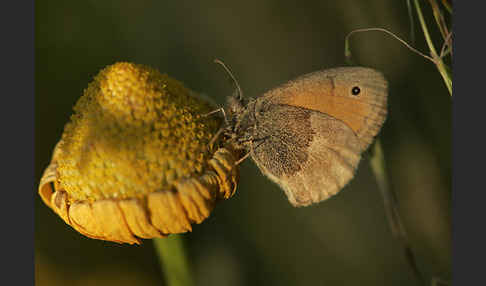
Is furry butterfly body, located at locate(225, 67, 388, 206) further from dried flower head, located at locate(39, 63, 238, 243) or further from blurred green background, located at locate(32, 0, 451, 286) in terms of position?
blurred green background, located at locate(32, 0, 451, 286)

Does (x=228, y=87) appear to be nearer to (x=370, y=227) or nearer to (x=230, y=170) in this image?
(x=370, y=227)

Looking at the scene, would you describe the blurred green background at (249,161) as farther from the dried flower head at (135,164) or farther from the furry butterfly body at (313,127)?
the dried flower head at (135,164)

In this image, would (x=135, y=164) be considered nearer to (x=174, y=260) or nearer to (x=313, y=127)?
(x=174, y=260)

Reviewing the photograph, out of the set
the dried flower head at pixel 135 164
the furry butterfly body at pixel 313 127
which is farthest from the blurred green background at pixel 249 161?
the dried flower head at pixel 135 164

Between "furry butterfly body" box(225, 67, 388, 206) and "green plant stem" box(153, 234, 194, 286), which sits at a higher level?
"furry butterfly body" box(225, 67, 388, 206)

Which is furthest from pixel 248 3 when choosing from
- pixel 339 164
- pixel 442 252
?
pixel 442 252

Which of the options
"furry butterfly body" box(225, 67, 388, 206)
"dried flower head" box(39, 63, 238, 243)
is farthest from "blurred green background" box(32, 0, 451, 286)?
"dried flower head" box(39, 63, 238, 243)
